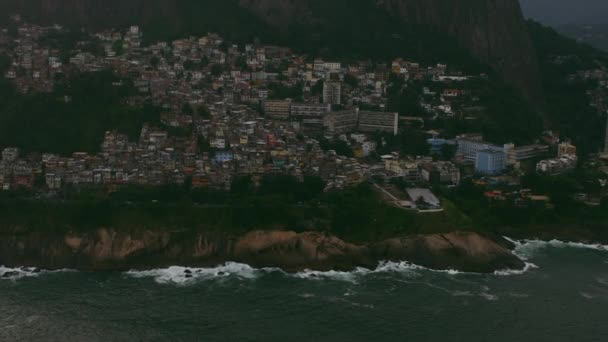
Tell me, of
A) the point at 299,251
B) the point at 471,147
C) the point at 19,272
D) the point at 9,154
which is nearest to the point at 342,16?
the point at 471,147

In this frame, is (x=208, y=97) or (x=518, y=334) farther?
(x=208, y=97)

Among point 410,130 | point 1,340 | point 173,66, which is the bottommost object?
point 1,340

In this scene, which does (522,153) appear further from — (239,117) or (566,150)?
(239,117)

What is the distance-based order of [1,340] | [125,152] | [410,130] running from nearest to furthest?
[1,340], [125,152], [410,130]

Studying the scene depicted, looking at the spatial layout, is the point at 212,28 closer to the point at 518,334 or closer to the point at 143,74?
the point at 143,74

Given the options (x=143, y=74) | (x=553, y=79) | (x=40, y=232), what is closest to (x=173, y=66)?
(x=143, y=74)

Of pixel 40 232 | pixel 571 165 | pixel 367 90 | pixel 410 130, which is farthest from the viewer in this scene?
pixel 367 90

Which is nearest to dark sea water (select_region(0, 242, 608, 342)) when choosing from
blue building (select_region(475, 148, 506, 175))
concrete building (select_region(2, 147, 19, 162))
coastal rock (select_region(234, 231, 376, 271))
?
coastal rock (select_region(234, 231, 376, 271))
